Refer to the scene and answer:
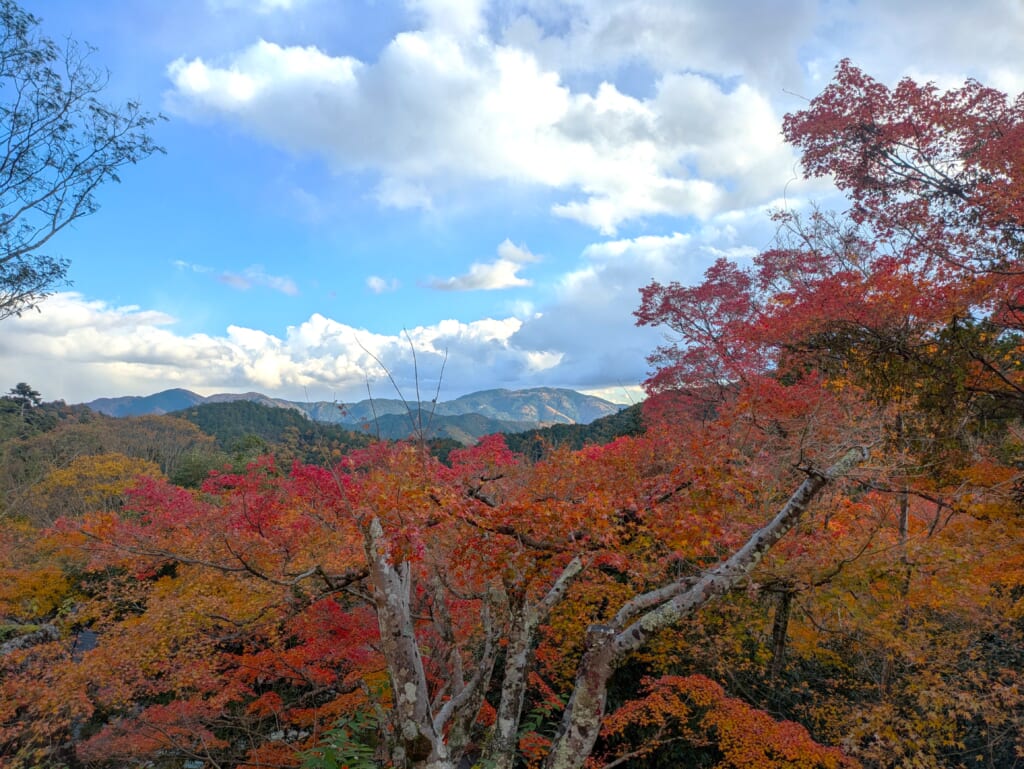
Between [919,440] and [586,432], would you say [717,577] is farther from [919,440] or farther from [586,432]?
[586,432]

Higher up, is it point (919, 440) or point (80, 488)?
point (919, 440)

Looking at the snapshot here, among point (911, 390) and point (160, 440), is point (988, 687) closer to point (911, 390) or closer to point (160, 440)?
point (911, 390)

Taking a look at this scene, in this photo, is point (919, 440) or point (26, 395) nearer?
point (919, 440)

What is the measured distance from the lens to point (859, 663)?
1059 cm

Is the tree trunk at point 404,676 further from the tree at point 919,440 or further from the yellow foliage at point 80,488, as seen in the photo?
the yellow foliage at point 80,488

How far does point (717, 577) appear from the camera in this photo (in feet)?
16.8

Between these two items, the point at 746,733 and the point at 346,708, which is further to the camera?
the point at 346,708

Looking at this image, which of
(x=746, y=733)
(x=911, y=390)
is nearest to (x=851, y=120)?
(x=911, y=390)

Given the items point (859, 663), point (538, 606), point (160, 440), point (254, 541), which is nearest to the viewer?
point (538, 606)

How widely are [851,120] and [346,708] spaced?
17.3 metres

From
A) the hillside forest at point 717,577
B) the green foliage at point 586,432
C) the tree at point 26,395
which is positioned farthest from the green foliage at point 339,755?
the tree at point 26,395

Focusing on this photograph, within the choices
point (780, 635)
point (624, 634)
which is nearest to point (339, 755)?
point (624, 634)

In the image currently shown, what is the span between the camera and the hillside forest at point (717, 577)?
709 centimetres

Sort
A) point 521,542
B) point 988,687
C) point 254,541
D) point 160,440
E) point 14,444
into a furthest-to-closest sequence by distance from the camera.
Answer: point 160,440 < point 14,444 < point 254,541 < point 988,687 < point 521,542
